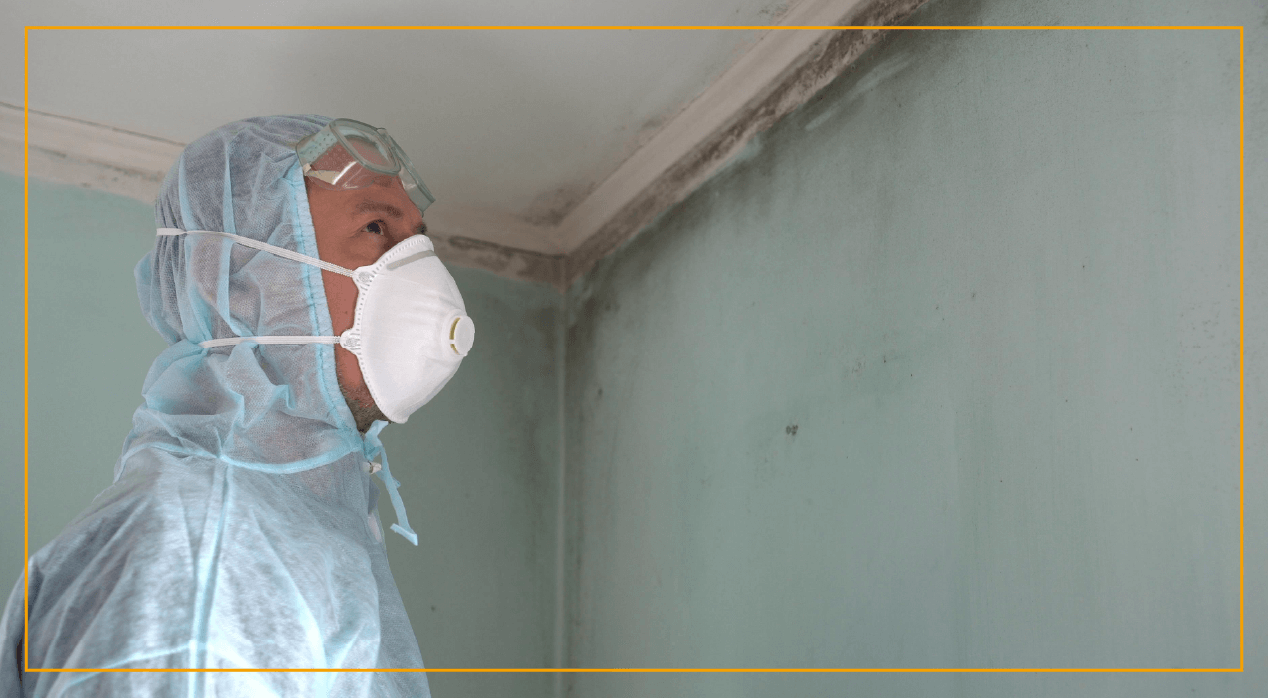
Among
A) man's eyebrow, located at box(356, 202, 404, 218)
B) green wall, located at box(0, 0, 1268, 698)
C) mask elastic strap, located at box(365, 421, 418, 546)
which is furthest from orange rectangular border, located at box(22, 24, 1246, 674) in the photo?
man's eyebrow, located at box(356, 202, 404, 218)

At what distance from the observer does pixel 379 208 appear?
4.74 ft

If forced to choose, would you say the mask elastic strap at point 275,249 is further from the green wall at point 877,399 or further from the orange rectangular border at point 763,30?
the green wall at point 877,399

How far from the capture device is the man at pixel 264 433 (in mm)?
989

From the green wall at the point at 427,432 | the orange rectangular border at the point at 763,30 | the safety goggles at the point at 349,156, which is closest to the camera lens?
the orange rectangular border at the point at 763,30

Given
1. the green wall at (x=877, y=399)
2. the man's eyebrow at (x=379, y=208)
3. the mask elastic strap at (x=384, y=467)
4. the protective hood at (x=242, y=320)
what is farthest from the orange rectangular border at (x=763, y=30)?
the man's eyebrow at (x=379, y=208)

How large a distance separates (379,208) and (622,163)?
2.79ft

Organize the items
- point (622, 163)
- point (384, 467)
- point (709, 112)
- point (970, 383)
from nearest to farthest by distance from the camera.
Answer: point (970, 383) < point (384, 467) < point (709, 112) < point (622, 163)

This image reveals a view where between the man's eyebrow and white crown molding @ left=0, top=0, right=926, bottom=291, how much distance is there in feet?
2.40

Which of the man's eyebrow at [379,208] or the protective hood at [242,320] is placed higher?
the man's eyebrow at [379,208]

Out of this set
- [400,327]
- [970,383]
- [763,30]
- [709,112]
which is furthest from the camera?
[709,112]

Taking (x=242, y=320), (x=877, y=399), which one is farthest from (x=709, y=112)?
(x=242, y=320)

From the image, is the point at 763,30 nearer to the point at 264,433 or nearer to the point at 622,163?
the point at 622,163

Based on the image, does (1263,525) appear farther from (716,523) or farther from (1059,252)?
(716,523)

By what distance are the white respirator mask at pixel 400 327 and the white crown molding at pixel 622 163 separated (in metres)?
0.73
